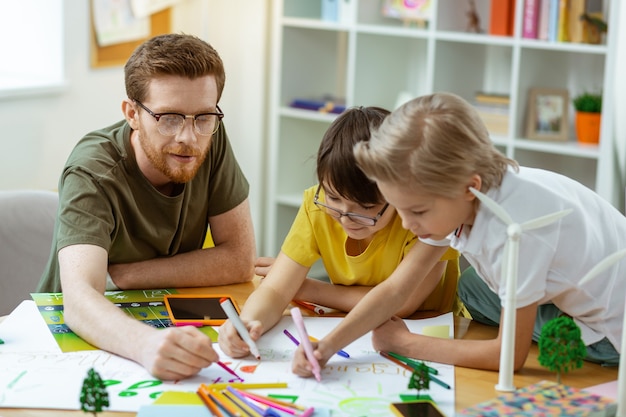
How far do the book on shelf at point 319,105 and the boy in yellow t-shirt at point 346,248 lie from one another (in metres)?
2.26

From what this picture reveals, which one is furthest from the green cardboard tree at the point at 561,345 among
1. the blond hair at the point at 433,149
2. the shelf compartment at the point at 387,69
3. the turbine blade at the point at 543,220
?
the shelf compartment at the point at 387,69

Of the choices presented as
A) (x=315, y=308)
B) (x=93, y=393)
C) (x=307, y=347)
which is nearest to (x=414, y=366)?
(x=307, y=347)

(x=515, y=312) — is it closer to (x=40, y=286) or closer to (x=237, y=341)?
(x=237, y=341)

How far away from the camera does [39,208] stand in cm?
229

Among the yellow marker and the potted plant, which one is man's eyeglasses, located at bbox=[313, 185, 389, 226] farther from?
the potted plant

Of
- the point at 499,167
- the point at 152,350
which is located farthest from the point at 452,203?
the point at 152,350

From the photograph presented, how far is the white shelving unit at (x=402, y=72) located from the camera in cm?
362

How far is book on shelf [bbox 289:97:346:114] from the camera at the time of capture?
4.15 meters

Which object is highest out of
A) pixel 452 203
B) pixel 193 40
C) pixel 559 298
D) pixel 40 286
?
pixel 193 40

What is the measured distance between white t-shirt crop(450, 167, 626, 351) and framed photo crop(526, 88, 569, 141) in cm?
212

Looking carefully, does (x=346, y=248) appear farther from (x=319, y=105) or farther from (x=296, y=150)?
(x=296, y=150)

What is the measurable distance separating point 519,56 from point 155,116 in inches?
80.3

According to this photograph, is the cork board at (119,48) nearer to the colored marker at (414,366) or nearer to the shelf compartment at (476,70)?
the shelf compartment at (476,70)

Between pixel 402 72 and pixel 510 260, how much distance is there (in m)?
2.92
